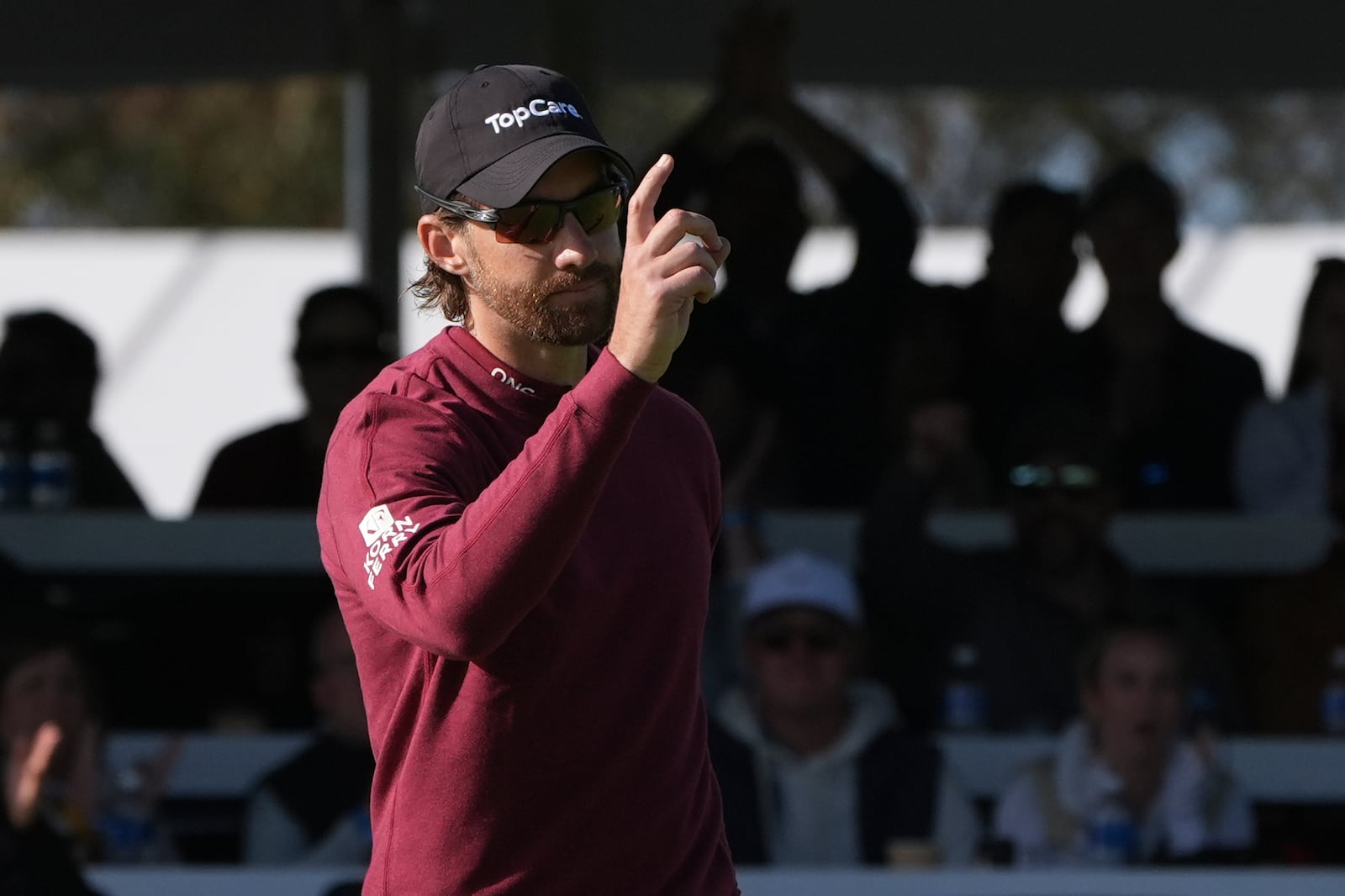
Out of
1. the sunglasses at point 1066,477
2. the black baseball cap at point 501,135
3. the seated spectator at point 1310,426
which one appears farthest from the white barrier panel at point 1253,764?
A: the black baseball cap at point 501,135

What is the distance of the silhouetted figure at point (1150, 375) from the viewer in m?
6.00

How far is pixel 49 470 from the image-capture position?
573 centimetres

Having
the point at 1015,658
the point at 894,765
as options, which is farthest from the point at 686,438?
the point at 1015,658

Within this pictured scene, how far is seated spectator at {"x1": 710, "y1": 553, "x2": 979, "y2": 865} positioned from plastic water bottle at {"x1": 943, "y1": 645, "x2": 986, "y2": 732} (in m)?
0.36

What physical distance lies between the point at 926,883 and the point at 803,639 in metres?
0.73

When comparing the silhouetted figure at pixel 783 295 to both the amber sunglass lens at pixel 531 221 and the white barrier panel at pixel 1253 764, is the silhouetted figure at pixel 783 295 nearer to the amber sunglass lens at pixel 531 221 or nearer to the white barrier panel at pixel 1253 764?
the white barrier panel at pixel 1253 764

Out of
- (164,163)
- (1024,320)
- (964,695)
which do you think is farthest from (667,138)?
(964,695)

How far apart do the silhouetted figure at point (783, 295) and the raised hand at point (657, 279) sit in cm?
368

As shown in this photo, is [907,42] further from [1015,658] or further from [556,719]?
[556,719]

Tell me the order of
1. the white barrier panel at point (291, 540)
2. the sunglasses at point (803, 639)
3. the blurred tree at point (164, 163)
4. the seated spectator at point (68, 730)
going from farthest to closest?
the blurred tree at point (164, 163) < the white barrier panel at point (291, 540) < the sunglasses at point (803, 639) < the seated spectator at point (68, 730)

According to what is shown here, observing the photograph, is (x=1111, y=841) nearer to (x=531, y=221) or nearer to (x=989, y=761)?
(x=989, y=761)

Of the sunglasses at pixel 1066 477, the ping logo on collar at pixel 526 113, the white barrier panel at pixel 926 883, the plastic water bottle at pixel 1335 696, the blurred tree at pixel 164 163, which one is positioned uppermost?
the blurred tree at pixel 164 163

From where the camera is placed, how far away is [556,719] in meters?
2.08

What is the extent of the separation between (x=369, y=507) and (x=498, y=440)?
17 centimetres
